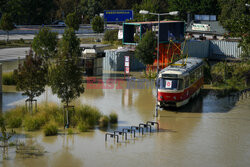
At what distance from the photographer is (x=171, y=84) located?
94.7 ft

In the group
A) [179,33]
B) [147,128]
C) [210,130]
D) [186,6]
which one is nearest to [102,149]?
[147,128]

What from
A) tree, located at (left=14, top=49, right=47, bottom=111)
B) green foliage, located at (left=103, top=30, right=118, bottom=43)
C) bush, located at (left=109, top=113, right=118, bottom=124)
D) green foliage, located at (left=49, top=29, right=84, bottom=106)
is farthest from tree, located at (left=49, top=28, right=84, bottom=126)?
green foliage, located at (left=103, top=30, right=118, bottom=43)

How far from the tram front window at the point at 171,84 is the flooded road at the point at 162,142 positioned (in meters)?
1.60

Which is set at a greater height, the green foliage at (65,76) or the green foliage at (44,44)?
the green foliage at (44,44)

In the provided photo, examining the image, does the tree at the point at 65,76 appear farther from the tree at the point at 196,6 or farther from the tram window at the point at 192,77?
the tree at the point at 196,6

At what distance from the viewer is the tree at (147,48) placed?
135 feet

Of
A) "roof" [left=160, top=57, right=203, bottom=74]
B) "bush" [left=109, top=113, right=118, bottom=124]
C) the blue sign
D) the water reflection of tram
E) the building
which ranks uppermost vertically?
the blue sign

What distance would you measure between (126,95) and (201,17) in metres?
55.4

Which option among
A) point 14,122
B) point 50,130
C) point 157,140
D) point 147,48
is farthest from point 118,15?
point 157,140

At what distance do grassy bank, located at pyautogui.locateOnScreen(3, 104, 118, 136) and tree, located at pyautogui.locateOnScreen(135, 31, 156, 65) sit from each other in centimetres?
1542

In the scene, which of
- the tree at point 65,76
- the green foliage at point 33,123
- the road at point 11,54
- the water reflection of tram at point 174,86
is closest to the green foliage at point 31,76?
the tree at point 65,76

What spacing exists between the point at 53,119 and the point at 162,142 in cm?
→ 648

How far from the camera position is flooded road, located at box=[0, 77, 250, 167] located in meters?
19.5

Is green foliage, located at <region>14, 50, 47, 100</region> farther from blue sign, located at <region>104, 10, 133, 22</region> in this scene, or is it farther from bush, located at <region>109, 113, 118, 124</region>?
blue sign, located at <region>104, 10, 133, 22</region>
